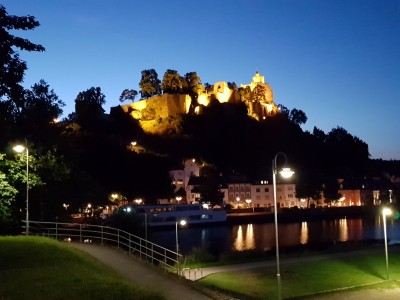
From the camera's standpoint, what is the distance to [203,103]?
129000 millimetres

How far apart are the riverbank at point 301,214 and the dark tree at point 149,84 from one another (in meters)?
A: 46.8

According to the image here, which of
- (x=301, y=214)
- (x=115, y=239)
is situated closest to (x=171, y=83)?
(x=301, y=214)

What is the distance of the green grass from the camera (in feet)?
39.0

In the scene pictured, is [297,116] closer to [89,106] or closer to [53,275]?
[89,106]

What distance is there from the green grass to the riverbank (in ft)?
225

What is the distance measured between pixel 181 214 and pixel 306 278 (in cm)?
5861

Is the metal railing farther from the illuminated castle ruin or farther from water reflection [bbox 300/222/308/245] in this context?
the illuminated castle ruin

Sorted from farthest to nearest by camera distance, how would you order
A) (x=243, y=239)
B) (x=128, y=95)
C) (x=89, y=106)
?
(x=128, y=95), (x=89, y=106), (x=243, y=239)

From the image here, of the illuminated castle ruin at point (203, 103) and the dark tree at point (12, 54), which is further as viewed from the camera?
the illuminated castle ruin at point (203, 103)

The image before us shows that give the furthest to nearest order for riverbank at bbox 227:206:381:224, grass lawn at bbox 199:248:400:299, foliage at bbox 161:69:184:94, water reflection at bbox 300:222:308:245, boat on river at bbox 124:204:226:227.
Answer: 1. foliage at bbox 161:69:184:94
2. riverbank at bbox 227:206:381:224
3. boat on river at bbox 124:204:226:227
4. water reflection at bbox 300:222:308:245
5. grass lawn at bbox 199:248:400:299

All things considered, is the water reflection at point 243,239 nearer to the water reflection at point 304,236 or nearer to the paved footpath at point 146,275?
the water reflection at point 304,236

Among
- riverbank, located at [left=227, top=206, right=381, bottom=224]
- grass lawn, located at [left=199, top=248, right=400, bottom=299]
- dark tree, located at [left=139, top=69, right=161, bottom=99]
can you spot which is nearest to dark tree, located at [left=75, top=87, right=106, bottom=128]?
dark tree, located at [left=139, top=69, right=161, bottom=99]

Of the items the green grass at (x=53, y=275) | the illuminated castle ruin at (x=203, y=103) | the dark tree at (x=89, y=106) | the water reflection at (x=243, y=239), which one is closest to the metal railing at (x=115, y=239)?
the green grass at (x=53, y=275)

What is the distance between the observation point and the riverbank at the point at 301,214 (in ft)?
294
